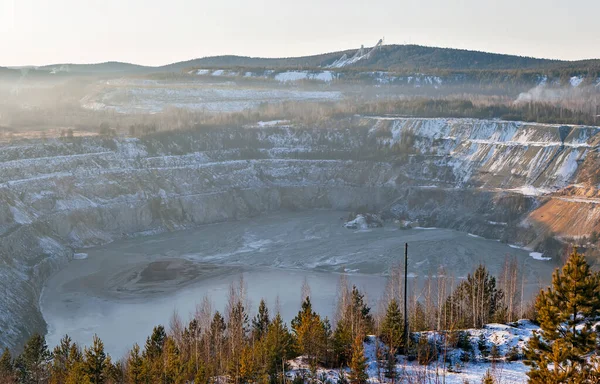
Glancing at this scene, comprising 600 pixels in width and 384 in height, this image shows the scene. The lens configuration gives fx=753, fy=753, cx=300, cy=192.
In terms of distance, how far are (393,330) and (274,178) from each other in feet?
317

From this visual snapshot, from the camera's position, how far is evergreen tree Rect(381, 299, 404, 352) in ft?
131

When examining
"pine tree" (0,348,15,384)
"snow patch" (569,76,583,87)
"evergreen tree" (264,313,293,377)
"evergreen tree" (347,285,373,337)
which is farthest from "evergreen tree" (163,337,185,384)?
"snow patch" (569,76,583,87)

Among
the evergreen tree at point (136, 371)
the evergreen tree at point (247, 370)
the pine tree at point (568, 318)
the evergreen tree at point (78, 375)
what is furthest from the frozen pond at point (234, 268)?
the pine tree at point (568, 318)

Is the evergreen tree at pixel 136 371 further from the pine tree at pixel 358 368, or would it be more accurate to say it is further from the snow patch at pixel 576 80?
the snow patch at pixel 576 80

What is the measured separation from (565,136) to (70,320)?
266 feet

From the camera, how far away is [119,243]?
103562mm

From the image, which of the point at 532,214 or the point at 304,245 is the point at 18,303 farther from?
the point at 532,214

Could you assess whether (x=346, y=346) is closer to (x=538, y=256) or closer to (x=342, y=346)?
(x=342, y=346)

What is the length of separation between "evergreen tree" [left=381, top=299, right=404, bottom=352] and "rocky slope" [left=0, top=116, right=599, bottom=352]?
47661mm

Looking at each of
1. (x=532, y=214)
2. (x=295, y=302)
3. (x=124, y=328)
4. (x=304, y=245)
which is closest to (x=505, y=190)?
(x=532, y=214)

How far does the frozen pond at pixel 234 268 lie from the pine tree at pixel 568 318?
34.2 m

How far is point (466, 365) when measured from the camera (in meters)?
38.8

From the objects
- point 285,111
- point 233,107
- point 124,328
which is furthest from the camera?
point 233,107

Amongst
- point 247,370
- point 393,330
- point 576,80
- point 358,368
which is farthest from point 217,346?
point 576,80
